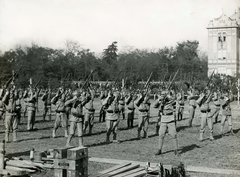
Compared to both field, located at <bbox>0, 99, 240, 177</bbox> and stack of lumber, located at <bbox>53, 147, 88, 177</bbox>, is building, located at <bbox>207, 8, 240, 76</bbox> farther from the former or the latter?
stack of lumber, located at <bbox>53, 147, 88, 177</bbox>

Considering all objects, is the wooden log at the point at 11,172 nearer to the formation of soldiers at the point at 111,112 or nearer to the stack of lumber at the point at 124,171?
the stack of lumber at the point at 124,171

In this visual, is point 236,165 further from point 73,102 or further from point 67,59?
point 67,59

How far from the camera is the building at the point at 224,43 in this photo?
70438mm

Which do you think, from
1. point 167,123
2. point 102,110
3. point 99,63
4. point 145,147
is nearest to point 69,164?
point 167,123

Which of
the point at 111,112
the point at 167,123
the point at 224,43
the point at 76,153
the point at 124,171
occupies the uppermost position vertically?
the point at 224,43

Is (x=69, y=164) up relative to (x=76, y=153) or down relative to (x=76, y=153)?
down

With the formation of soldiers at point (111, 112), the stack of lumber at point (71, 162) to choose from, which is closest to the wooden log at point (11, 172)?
the stack of lumber at point (71, 162)

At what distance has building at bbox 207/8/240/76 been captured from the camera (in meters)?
70.4

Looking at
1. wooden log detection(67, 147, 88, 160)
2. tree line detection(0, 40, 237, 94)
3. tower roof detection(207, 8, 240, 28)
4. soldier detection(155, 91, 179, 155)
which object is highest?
tower roof detection(207, 8, 240, 28)

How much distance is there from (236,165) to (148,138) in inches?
228

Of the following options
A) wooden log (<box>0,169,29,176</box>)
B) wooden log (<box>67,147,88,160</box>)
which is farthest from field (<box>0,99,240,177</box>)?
wooden log (<box>67,147,88,160</box>)

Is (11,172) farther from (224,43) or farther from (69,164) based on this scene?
(224,43)

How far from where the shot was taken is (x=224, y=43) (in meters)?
72.1

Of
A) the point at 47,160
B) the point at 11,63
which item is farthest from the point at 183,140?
the point at 11,63
